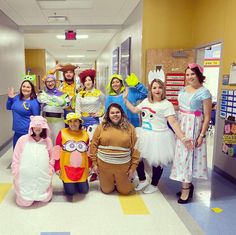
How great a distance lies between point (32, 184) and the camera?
255cm

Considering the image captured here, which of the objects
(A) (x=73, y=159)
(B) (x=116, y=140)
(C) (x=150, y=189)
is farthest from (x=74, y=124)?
(C) (x=150, y=189)

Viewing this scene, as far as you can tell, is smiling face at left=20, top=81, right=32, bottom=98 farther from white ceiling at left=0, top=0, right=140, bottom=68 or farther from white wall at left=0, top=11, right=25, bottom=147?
white ceiling at left=0, top=0, right=140, bottom=68

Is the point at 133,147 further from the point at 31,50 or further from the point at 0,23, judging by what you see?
the point at 31,50

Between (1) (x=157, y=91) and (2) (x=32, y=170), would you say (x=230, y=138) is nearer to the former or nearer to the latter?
(1) (x=157, y=91)

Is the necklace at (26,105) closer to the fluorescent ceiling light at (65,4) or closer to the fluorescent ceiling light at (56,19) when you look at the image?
the fluorescent ceiling light at (65,4)

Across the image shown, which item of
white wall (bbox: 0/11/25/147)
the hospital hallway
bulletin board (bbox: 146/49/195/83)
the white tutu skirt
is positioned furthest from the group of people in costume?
white wall (bbox: 0/11/25/147)

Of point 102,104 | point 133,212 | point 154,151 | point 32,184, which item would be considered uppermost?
point 102,104

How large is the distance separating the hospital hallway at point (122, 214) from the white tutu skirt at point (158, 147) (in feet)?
1.48

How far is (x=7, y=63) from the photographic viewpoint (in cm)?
506

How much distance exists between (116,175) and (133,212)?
43 centimetres

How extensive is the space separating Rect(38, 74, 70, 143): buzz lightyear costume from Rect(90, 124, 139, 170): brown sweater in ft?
2.74

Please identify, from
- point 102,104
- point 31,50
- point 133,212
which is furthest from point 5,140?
point 31,50

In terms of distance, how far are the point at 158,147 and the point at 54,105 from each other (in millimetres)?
1485

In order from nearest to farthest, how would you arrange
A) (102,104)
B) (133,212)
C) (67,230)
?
(67,230), (133,212), (102,104)
